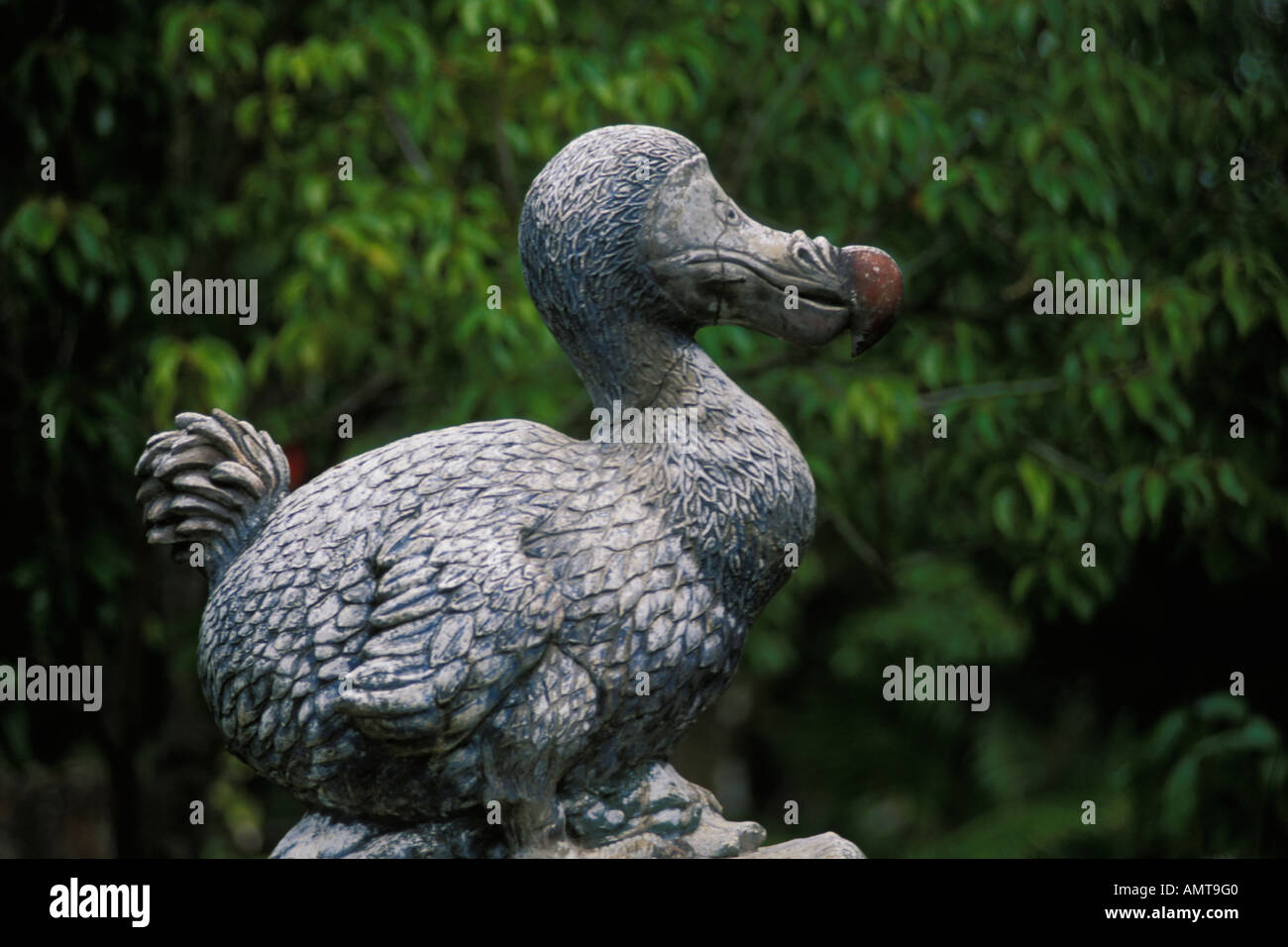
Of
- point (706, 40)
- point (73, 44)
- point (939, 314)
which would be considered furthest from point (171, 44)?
point (939, 314)

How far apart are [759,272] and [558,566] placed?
651mm

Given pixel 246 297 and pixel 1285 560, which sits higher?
pixel 246 297

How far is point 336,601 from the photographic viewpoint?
267 centimetres

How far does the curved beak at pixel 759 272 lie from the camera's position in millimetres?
2791

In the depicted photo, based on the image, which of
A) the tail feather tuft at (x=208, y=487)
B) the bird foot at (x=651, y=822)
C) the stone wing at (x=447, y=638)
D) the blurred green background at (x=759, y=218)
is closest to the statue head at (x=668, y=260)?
the stone wing at (x=447, y=638)

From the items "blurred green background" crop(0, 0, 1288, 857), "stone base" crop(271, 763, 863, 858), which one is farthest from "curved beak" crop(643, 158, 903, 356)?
"blurred green background" crop(0, 0, 1288, 857)

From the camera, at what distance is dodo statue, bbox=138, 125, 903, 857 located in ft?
8.57

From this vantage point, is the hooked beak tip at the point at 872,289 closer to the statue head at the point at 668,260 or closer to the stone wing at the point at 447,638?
the statue head at the point at 668,260

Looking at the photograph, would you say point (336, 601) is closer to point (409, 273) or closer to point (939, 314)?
point (409, 273)

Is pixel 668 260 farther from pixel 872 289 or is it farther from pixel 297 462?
pixel 297 462

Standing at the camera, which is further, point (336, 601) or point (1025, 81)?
point (1025, 81)

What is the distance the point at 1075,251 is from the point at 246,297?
2.78 metres

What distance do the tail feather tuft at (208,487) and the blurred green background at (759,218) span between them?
5.56 feet

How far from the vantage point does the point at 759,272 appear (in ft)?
9.23
